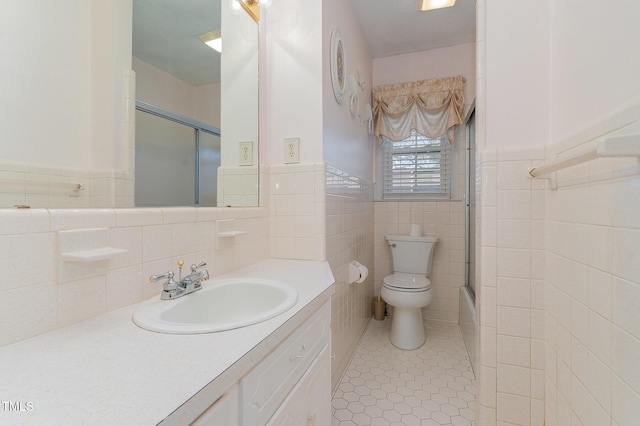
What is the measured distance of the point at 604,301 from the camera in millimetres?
720

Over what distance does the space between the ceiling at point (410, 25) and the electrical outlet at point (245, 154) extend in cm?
149

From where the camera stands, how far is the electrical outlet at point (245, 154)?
141 centimetres

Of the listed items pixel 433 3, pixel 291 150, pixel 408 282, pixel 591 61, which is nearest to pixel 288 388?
pixel 291 150

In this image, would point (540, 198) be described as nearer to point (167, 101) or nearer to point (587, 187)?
point (587, 187)

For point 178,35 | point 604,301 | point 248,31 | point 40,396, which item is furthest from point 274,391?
point 248,31

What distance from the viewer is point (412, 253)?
249 cm

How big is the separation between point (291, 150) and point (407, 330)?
159 centimetres

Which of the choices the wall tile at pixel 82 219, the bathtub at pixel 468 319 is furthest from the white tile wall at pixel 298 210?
the bathtub at pixel 468 319

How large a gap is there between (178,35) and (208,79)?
0.61 ft

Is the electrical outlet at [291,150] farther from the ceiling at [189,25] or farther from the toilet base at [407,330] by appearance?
the toilet base at [407,330]

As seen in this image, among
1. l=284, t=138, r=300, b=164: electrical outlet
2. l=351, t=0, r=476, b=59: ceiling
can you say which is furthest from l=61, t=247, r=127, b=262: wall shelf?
l=351, t=0, r=476, b=59: ceiling

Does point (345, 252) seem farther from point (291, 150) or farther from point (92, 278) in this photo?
point (92, 278)

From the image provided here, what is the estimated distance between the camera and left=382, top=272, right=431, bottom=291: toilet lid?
2.09m

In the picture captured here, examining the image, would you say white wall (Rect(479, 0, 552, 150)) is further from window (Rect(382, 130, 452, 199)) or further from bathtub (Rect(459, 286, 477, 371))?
window (Rect(382, 130, 452, 199))
